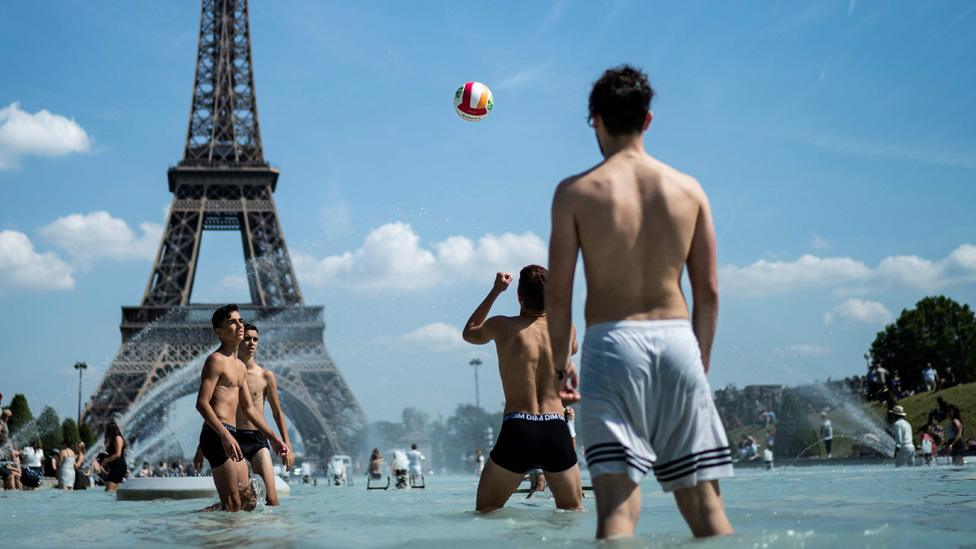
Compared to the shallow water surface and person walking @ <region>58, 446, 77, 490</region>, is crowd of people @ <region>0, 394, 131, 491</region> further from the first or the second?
the shallow water surface

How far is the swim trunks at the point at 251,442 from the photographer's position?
9695 mm

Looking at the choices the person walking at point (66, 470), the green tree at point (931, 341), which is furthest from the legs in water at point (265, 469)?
the green tree at point (931, 341)

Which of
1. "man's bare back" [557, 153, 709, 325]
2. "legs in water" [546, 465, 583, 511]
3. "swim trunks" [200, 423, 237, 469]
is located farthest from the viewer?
"swim trunks" [200, 423, 237, 469]

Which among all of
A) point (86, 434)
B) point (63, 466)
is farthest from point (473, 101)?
point (86, 434)

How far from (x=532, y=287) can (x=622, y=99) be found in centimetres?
277

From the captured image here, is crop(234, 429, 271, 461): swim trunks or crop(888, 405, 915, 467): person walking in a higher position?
crop(234, 429, 271, 461): swim trunks

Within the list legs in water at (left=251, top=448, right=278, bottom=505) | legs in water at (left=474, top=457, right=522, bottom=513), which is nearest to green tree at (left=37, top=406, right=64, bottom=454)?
legs in water at (left=251, top=448, right=278, bottom=505)

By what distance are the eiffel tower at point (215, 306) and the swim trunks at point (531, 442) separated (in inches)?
2026

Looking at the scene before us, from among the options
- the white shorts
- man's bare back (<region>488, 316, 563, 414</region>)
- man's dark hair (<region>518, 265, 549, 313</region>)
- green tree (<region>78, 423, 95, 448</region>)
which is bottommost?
the white shorts

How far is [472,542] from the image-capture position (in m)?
5.03

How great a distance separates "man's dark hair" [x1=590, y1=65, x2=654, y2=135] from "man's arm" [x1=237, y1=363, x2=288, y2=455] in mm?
6002

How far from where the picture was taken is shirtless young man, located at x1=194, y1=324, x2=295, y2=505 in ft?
31.9

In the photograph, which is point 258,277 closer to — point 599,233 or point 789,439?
point 789,439

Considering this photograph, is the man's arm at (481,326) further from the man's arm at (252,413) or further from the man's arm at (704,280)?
the man's arm at (252,413)
